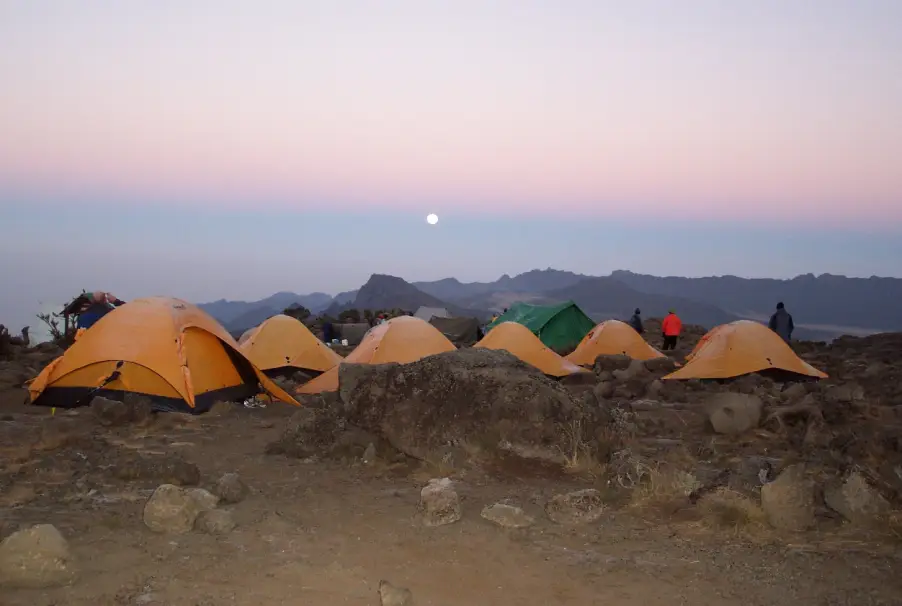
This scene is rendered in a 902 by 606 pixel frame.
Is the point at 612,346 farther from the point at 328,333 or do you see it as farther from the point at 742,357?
the point at 328,333

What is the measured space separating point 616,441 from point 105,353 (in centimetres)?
697

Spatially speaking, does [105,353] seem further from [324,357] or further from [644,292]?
[644,292]

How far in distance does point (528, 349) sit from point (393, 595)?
36.0 ft

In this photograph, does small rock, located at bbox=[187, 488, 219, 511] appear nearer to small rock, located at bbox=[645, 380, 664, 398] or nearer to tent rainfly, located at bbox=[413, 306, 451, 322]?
small rock, located at bbox=[645, 380, 664, 398]

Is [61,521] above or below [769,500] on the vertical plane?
below

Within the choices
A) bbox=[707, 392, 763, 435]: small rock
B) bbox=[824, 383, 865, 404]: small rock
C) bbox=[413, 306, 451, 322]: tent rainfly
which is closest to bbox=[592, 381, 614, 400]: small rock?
bbox=[707, 392, 763, 435]: small rock

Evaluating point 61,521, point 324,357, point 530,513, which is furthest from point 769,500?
point 324,357

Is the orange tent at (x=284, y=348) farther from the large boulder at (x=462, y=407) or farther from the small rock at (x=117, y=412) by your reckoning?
the large boulder at (x=462, y=407)

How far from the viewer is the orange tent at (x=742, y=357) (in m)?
13.9

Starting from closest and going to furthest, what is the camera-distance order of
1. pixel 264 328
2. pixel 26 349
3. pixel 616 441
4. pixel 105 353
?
pixel 616 441
pixel 105 353
pixel 264 328
pixel 26 349

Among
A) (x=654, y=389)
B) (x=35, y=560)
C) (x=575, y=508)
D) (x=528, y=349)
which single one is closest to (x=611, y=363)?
(x=528, y=349)

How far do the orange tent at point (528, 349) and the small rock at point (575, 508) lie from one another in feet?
28.3

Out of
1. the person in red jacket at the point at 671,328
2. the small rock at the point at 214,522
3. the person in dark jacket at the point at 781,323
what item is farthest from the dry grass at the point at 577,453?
the person in red jacket at the point at 671,328

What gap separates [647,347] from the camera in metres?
18.0
